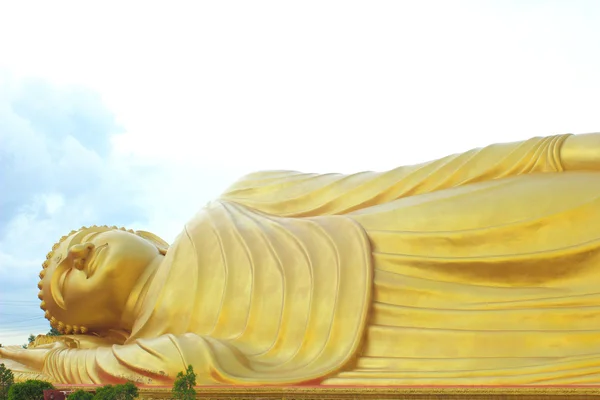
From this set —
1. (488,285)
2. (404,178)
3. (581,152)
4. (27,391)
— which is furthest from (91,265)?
(581,152)

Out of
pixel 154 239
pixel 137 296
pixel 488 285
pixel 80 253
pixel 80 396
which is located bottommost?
pixel 80 396

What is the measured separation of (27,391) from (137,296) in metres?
1.31

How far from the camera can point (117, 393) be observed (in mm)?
3988

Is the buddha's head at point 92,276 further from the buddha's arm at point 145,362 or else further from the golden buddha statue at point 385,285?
the buddha's arm at point 145,362

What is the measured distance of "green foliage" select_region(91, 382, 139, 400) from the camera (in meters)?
3.96

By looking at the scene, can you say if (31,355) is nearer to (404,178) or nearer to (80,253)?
(80,253)

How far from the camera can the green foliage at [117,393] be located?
3.96 metres

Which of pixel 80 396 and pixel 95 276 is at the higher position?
pixel 95 276

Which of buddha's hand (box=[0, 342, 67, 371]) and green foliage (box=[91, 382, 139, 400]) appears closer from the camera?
green foliage (box=[91, 382, 139, 400])

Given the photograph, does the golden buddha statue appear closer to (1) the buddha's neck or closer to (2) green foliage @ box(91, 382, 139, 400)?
(1) the buddha's neck

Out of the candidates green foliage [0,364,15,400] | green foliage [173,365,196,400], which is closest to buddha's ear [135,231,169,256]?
green foliage [0,364,15,400]

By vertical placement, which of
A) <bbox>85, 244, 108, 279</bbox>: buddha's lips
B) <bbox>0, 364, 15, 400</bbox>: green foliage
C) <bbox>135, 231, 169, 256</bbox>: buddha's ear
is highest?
<bbox>135, 231, 169, 256</bbox>: buddha's ear

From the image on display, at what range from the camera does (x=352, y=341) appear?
4.38 m

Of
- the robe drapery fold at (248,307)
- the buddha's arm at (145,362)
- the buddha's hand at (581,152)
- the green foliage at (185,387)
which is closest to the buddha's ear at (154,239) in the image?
the robe drapery fold at (248,307)
